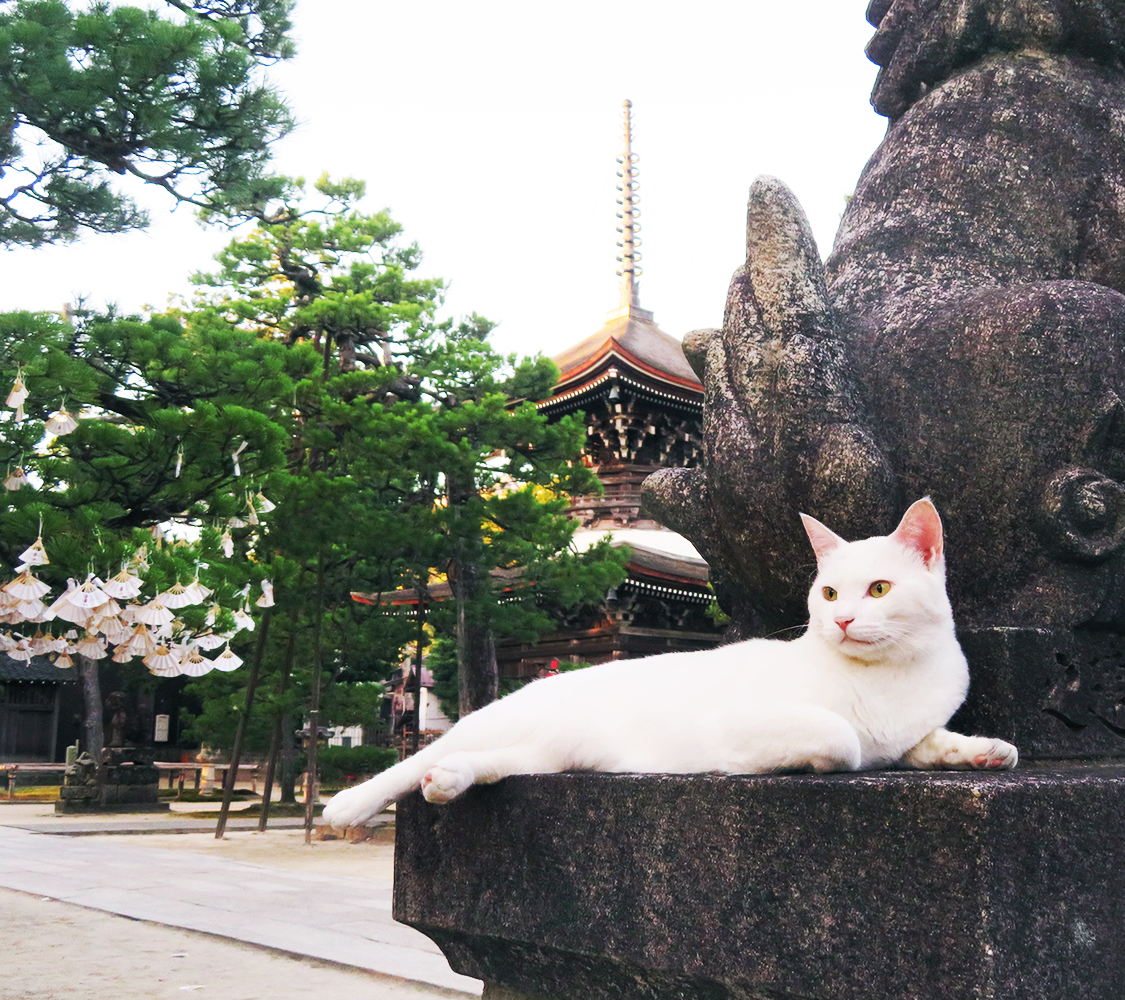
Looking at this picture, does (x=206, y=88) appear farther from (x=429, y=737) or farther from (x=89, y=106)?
(x=429, y=737)

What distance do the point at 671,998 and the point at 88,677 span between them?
2574 cm

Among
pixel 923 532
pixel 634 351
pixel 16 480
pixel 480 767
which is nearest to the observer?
pixel 923 532

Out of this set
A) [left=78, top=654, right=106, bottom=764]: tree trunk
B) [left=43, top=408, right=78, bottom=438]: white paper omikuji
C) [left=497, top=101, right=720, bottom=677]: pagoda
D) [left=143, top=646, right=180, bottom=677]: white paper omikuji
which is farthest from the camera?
[left=78, top=654, right=106, bottom=764]: tree trunk

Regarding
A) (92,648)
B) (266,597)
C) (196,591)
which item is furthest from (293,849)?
(196,591)

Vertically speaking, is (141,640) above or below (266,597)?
below

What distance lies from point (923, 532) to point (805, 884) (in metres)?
0.71

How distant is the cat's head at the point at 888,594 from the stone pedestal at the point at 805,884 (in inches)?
11.0

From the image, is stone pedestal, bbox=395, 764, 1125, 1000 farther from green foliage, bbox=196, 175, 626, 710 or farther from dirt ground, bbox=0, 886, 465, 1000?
green foliage, bbox=196, 175, 626, 710

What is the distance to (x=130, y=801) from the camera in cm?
1969

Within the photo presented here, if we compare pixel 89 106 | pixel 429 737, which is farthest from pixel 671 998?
pixel 429 737

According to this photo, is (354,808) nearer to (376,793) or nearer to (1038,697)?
(376,793)

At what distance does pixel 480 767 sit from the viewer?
2213 millimetres

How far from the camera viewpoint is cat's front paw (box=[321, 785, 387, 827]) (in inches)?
85.0

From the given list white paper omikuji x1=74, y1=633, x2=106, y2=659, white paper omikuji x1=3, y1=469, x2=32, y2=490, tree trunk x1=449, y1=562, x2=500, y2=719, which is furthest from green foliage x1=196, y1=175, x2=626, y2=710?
white paper omikuji x1=3, y1=469, x2=32, y2=490
